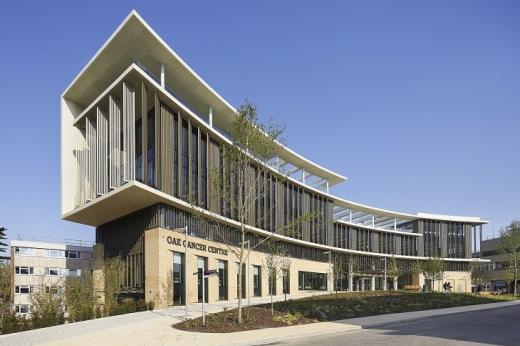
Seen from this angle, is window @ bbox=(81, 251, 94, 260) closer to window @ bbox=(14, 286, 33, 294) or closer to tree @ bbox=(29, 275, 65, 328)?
window @ bbox=(14, 286, 33, 294)

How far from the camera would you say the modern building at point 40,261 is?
60.8 meters

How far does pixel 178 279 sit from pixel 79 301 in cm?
1078

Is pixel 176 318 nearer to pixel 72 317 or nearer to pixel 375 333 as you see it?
pixel 72 317

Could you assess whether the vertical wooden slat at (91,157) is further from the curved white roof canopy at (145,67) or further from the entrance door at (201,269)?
the entrance door at (201,269)

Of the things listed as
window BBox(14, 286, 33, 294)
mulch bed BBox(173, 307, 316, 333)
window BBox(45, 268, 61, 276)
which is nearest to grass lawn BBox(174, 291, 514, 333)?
mulch bed BBox(173, 307, 316, 333)

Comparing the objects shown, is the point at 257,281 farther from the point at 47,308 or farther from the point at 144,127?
the point at 47,308

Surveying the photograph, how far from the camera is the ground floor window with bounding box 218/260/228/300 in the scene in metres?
44.5

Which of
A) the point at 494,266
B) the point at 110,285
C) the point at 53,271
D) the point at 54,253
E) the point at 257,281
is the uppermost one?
the point at 110,285

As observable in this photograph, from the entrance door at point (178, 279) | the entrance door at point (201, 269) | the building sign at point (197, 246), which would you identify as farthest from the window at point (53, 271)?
the entrance door at point (178, 279)

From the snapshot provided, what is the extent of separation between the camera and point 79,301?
28.3 meters

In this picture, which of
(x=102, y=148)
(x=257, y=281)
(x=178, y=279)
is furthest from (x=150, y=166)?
(x=257, y=281)

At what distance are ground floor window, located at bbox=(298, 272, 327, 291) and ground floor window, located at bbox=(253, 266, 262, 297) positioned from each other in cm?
1200

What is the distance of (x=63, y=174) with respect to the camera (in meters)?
46.8

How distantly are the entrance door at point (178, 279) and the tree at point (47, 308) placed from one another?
11.3 metres
